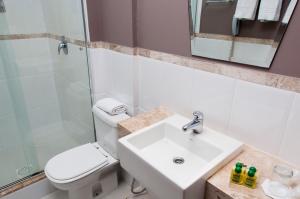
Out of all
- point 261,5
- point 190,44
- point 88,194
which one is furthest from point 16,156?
point 261,5

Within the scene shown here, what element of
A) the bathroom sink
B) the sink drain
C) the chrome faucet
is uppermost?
the chrome faucet

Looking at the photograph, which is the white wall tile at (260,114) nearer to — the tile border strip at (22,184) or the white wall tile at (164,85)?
the white wall tile at (164,85)

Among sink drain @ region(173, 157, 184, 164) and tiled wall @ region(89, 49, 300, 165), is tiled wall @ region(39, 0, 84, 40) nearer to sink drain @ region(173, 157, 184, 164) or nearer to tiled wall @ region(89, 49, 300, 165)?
tiled wall @ region(89, 49, 300, 165)

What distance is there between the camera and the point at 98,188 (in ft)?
5.87

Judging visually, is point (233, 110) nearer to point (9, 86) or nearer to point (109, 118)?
point (109, 118)

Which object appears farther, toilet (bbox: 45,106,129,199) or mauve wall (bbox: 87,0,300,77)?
toilet (bbox: 45,106,129,199)

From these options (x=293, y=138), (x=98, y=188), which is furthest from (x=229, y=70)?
(x=98, y=188)

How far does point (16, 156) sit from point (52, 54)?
1.11 m

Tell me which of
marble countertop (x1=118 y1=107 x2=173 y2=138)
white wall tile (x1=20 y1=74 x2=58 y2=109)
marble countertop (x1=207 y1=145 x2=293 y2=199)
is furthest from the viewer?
white wall tile (x1=20 y1=74 x2=58 y2=109)

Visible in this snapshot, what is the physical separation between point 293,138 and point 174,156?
0.56m

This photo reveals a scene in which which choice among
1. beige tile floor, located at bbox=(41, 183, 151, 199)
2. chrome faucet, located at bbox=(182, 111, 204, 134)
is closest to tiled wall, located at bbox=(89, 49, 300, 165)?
chrome faucet, located at bbox=(182, 111, 204, 134)

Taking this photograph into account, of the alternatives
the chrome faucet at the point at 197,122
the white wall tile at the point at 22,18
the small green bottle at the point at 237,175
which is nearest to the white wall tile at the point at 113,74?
the chrome faucet at the point at 197,122

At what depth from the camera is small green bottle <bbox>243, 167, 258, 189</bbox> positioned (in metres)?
0.80

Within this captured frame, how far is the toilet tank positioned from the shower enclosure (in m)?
0.31
